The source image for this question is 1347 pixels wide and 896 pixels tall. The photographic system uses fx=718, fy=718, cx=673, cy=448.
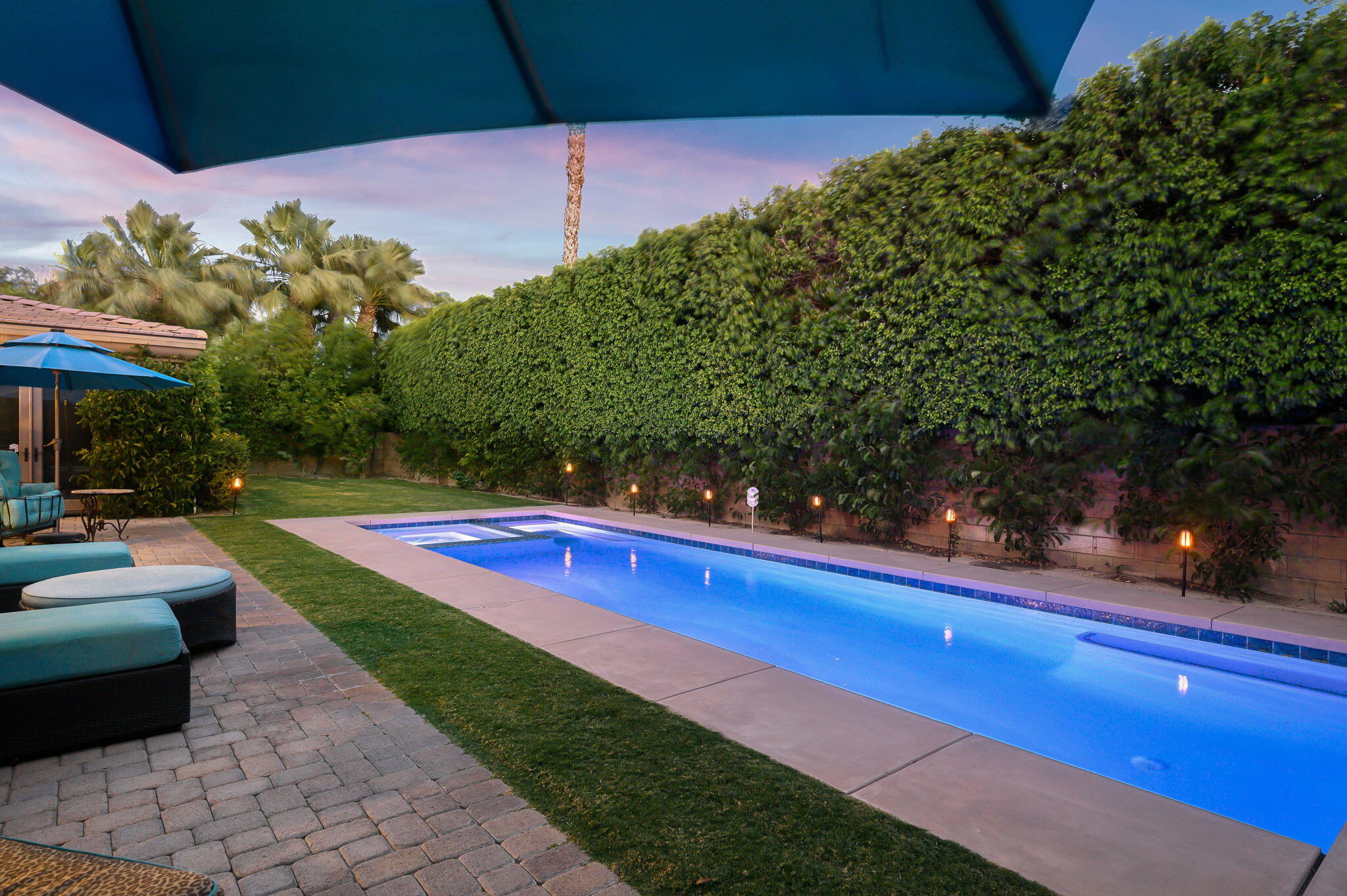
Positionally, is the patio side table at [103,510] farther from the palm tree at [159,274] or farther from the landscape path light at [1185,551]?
the palm tree at [159,274]

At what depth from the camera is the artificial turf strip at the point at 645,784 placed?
2289 millimetres

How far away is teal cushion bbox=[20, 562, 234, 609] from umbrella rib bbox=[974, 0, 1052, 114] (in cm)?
480

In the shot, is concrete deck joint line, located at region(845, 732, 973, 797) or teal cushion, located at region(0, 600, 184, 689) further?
teal cushion, located at region(0, 600, 184, 689)

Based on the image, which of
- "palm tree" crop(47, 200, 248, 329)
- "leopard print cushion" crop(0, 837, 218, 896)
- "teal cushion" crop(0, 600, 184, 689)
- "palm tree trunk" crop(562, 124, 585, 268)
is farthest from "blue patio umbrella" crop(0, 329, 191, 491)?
"palm tree" crop(47, 200, 248, 329)

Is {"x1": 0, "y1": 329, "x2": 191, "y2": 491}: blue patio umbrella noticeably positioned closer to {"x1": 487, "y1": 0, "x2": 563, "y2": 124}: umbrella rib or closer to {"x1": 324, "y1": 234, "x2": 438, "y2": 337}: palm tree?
{"x1": 487, "y1": 0, "x2": 563, "y2": 124}: umbrella rib

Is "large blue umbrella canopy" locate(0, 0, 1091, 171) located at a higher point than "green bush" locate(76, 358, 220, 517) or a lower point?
higher

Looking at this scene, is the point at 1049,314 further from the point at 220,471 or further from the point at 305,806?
the point at 220,471

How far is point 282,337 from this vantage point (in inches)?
791

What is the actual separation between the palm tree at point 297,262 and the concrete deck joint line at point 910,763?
23.7 metres

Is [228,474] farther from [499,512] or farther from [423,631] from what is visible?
[423,631]

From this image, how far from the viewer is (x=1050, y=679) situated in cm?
521

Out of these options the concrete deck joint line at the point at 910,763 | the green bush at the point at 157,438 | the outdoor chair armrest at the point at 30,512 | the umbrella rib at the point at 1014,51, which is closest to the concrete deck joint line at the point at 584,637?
the concrete deck joint line at the point at 910,763

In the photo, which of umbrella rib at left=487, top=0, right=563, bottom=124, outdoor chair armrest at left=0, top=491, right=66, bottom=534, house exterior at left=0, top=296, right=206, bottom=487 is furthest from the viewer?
house exterior at left=0, top=296, right=206, bottom=487

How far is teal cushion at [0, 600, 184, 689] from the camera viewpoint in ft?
10.1
